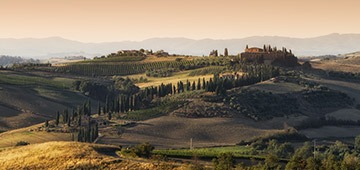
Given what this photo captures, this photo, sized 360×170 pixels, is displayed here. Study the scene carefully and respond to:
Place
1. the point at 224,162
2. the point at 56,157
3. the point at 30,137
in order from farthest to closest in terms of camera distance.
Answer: the point at 30,137 < the point at 56,157 < the point at 224,162

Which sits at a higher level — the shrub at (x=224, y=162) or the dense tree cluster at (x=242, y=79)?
the dense tree cluster at (x=242, y=79)

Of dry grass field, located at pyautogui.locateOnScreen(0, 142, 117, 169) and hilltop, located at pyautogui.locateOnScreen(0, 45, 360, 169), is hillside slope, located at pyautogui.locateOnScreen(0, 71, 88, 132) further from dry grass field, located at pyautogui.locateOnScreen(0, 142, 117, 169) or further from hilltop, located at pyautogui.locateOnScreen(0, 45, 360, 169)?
dry grass field, located at pyautogui.locateOnScreen(0, 142, 117, 169)

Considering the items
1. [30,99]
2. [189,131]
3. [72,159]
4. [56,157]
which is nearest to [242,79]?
[189,131]

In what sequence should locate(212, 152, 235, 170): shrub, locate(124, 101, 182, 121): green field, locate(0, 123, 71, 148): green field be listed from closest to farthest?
locate(212, 152, 235, 170): shrub < locate(0, 123, 71, 148): green field < locate(124, 101, 182, 121): green field

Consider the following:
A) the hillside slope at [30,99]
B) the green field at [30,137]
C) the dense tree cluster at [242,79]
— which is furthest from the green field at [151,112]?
the hillside slope at [30,99]

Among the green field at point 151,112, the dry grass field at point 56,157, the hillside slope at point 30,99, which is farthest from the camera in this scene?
the hillside slope at point 30,99

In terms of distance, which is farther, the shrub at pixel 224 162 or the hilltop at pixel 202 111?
the hilltop at pixel 202 111

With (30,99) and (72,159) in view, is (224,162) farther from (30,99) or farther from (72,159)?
(30,99)

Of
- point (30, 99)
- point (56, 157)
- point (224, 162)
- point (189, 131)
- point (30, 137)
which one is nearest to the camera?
point (224, 162)

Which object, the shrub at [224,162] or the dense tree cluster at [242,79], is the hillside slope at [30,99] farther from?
the shrub at [224,162]

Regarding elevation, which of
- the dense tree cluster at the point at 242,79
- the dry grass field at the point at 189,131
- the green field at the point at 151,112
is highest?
the dense tree cluster at the point at 242,79

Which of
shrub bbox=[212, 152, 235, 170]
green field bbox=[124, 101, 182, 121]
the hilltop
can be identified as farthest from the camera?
green field bbox=[124, 101, 182, 121]

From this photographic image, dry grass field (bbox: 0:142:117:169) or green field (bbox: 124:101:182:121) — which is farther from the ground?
dry grass field (bbox: 0:142:117:169)

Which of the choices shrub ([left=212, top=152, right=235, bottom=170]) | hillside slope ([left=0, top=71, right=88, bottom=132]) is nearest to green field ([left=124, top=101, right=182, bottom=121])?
hillside slope ([left=0, top=71, right=88, bottom=132])
